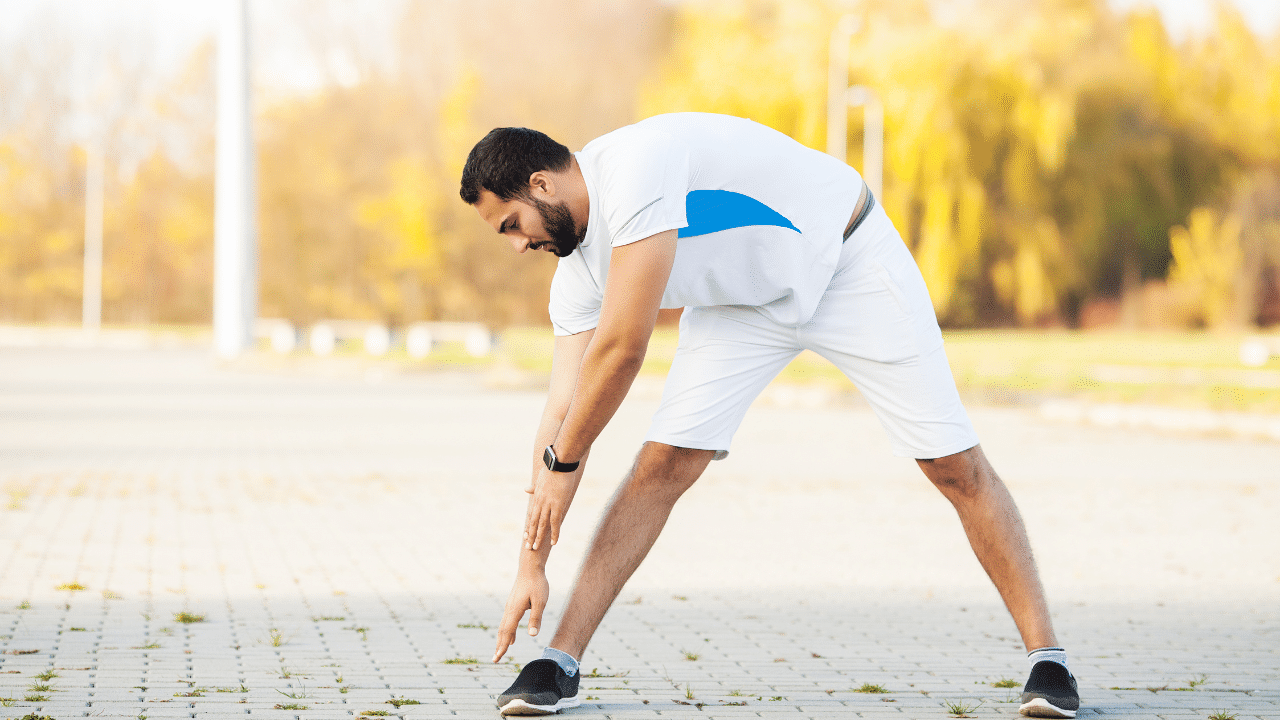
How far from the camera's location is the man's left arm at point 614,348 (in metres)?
3.16

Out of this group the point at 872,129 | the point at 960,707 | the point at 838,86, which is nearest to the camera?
the point at 960,707

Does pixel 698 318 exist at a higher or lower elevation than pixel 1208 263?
lower

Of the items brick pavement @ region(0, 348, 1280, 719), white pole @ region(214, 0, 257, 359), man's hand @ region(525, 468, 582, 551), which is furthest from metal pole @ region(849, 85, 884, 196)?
man's hand @ region(525, 468, 582, 551)

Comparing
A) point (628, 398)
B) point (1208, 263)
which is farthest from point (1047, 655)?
point (1208, 263)

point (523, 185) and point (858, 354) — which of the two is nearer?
point (523, 185)

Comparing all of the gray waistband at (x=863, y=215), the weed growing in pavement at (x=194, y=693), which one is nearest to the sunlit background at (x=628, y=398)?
the weed growing in pavement at (x=194, y=693)

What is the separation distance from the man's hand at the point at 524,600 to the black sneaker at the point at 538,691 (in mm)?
118

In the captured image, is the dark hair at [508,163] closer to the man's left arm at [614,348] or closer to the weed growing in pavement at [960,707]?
the man's left arm at [614,348]

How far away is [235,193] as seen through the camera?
30406 millimetres

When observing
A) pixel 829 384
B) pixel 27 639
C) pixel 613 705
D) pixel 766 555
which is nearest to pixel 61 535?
pixel 27 639

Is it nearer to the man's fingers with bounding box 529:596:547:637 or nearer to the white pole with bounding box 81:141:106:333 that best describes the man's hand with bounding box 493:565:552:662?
the man's fingers with bounding box 529:596:547:637

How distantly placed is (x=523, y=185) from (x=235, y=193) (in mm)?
28655

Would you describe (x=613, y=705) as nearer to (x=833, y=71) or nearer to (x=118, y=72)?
(x=833, y=71)

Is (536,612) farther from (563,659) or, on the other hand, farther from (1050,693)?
(1050,693)
